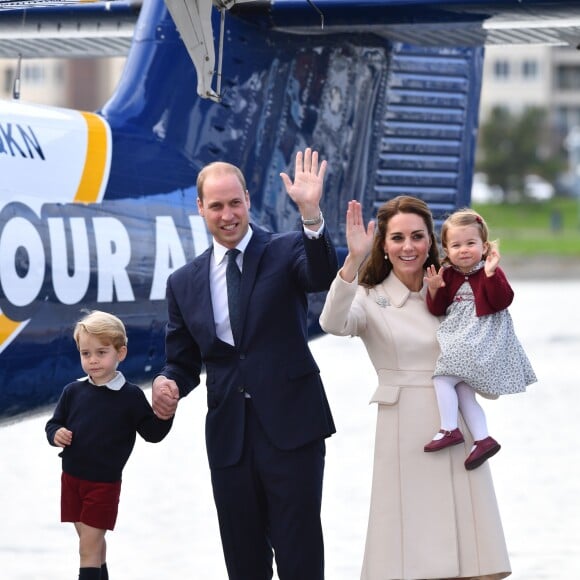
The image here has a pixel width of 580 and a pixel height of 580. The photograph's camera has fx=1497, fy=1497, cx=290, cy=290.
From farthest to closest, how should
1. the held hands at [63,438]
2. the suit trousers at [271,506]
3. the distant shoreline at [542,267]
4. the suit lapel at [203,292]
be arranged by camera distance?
the distant shoreline at [542,267] < the held hands at [63,438] < the suit lapel at [203,292] < the suit trousers at [271,506]

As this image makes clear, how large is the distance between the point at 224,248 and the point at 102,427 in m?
0.76

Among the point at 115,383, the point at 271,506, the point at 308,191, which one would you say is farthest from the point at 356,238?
the point at 115,383

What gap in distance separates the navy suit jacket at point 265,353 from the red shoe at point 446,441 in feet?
1.11

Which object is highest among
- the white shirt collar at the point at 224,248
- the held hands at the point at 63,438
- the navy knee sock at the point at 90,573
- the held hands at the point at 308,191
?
the held hands at the point at 308,191

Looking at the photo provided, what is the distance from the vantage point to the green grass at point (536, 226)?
1760 inches

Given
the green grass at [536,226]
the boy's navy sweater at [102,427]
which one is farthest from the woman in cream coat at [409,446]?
the green grass at [536,226]

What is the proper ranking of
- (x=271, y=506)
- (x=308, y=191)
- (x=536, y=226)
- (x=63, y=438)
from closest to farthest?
(x=308, y=191) → (x=271, y=506) → (x=63, y=438) → (x=536, y=226)

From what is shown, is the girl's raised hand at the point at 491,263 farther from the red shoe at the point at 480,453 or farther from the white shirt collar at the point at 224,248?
the white shirt collar at the point at 224,248

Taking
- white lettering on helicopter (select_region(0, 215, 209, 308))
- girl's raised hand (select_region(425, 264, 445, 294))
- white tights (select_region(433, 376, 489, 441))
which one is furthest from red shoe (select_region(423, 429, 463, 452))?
white lettering on helicopter (select_region(0, 215, 209, 308))

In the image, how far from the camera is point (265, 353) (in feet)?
16.2

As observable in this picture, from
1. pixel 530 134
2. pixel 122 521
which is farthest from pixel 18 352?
pixel 530 134

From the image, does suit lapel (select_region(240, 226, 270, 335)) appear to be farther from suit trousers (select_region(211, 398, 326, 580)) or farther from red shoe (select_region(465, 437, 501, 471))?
red shoe (select_region(465, 437, 501, 471))

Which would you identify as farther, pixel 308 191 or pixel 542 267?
pixel 542 267

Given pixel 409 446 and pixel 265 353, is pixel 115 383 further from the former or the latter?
pixel 409 446
